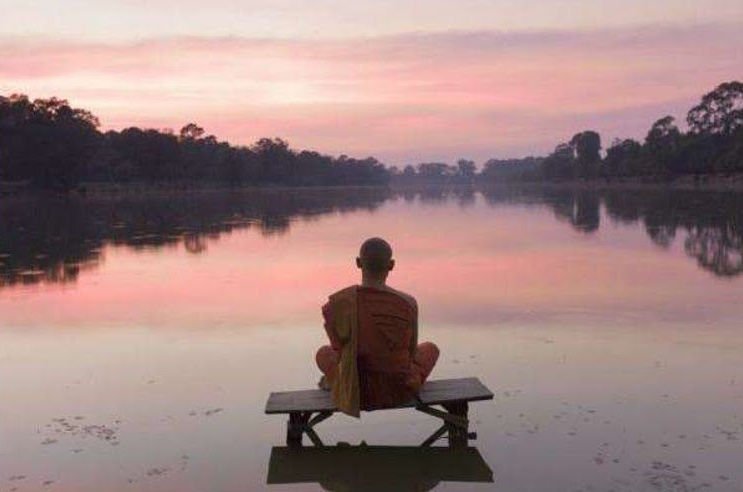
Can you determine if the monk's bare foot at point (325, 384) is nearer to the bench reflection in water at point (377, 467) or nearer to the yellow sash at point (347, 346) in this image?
the yellow sash at point (347, 346)

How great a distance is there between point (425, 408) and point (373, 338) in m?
0.68

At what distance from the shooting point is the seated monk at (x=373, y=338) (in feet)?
19.0

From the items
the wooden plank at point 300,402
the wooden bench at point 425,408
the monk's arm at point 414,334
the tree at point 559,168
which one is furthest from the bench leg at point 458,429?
the tree at point 559,168

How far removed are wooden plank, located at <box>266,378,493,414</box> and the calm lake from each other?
36 centimetres

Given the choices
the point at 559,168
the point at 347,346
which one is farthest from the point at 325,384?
the point at 559,168

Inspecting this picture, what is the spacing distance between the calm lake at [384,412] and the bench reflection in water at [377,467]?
0.03 m

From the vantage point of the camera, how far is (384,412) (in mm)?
6727

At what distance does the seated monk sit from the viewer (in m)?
5.80

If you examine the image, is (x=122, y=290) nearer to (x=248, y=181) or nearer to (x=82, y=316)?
(x=82, y=316)

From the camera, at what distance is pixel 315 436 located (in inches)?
235

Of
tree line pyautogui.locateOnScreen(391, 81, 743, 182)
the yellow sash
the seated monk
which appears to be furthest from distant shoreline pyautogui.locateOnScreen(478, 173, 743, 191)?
the yellow sash

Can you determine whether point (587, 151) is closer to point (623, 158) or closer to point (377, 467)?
point (623, 158)

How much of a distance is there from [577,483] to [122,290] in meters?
10.5

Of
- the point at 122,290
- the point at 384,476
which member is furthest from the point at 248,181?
the point at 384,476
